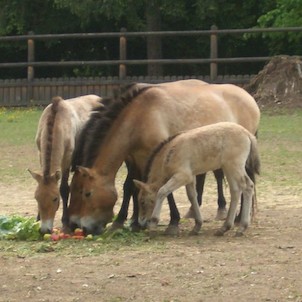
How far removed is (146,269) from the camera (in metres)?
8.02

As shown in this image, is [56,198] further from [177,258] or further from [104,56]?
[104,56]

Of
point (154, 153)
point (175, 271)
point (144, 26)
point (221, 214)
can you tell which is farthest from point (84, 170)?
point (144, 26)

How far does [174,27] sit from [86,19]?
3657 mm

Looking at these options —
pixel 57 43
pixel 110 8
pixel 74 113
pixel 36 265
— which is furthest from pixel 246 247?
pixel 57 43

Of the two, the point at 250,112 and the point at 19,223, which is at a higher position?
the point at 250,112

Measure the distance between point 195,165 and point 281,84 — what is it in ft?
51.3

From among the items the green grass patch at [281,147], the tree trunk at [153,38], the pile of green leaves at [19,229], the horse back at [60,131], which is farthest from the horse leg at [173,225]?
the tree trunk at [153,38]

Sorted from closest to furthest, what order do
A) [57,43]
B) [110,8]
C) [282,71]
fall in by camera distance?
1. [282,71]
2. [110,8]
3. [57,43]

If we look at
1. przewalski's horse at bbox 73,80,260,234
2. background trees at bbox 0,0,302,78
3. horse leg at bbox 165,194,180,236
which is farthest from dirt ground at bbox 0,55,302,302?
background trees at bbox 0,0,302,78

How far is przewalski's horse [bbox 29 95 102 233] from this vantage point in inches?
381

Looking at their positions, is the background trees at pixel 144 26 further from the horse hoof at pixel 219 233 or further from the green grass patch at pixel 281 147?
the horse hoof at pixel 219 233

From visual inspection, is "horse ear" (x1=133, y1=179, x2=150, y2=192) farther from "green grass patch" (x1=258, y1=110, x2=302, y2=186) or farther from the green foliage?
the green foliage

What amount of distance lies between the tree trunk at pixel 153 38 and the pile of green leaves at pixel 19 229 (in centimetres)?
2092

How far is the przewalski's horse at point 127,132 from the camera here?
987 cm
